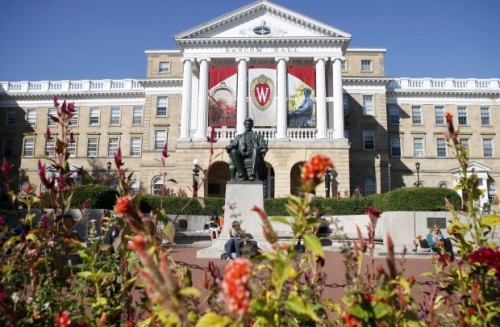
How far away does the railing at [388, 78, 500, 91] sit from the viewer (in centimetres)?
4650

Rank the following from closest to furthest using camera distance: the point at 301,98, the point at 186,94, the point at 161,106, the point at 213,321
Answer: the point at 213,321
the point at 301,98
the point at 186,94
the point at 161,106

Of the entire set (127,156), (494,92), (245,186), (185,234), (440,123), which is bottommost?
(185,234)

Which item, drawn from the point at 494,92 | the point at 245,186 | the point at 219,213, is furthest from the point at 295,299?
the point at 494,92

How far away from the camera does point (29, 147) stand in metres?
49.0

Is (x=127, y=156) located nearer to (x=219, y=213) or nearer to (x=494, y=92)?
(x=219, y=213)

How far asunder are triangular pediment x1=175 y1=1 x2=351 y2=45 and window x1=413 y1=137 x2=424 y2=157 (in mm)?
16035

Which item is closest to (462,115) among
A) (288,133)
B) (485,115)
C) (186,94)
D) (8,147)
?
(485,115)

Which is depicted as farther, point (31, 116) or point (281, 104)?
point (31, 116)

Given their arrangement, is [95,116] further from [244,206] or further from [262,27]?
[244,206]

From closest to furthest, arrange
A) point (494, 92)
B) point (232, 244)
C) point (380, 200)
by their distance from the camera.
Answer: point (232, 244) → point (380, 200) → point (494, 92)

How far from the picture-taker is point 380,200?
19625 millimetres

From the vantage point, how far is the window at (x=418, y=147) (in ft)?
149

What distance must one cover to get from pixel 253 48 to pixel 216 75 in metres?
4.47

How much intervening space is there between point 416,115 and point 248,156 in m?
39.0
